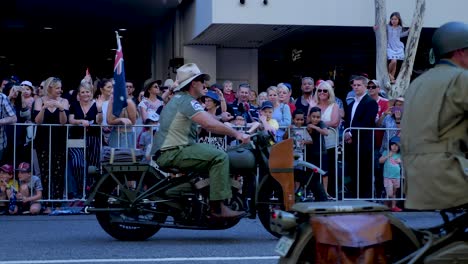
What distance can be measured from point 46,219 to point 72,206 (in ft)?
2.77

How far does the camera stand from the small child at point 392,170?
13.0 metres

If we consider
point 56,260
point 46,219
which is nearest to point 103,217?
point 56,260

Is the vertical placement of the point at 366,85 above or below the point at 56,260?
above

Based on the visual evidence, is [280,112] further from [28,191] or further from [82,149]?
[28,191]

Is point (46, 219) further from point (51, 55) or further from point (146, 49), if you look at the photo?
point (51, 55)

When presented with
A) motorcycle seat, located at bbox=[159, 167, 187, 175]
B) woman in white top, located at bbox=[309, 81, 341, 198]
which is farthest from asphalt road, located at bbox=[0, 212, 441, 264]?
woman in white top, located at bbox=[309, 81, 341, 198]

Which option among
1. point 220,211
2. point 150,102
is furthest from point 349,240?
point 150,102

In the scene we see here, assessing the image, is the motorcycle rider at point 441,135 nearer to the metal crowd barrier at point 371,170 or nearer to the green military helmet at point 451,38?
the green military helmet at point 451,38

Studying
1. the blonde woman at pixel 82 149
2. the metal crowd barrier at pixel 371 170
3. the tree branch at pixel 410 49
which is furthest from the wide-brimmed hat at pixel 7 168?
the tree branch at pixel 410 49

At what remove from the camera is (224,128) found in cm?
921

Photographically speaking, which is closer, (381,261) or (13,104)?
(381,261)

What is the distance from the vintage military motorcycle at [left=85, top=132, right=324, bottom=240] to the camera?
9.39m

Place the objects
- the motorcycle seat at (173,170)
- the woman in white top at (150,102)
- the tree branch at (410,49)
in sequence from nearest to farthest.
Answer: the motorcycle seat at (173,170) → the woman in white top at (150,102) → the tree branch at (410,49)

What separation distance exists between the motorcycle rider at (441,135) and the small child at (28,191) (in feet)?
26.7
